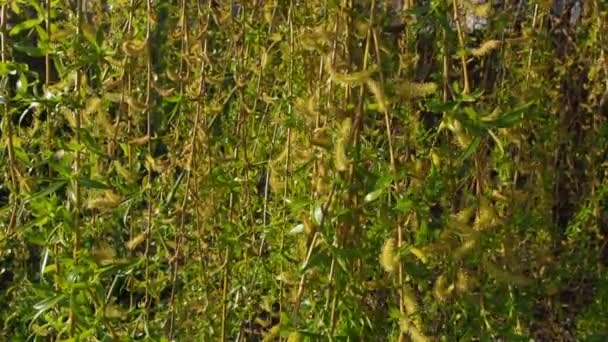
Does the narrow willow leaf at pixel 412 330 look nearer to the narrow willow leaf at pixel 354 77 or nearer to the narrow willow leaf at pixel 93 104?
the narrow willow leaf at pixel 354 77

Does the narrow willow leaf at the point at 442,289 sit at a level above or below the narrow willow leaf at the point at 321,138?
below

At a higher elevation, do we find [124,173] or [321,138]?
[321,138]

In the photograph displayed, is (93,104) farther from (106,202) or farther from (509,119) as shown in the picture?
(509,119)

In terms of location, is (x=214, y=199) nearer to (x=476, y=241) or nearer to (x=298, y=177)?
(x=298, y=177)

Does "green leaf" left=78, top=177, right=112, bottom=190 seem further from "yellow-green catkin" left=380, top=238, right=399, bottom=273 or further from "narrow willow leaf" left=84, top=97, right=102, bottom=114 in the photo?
"yellow-green catkin" left=380, top=238, right=399, bottom=273

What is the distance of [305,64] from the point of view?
1.36 meters

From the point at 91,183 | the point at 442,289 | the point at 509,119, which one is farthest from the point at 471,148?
the point at 91,183

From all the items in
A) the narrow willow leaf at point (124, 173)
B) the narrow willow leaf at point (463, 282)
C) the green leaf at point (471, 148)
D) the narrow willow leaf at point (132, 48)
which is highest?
the green leaf at point (471, 148)

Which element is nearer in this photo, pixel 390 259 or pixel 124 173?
pixel 390 259

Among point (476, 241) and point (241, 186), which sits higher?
point (476, 241)

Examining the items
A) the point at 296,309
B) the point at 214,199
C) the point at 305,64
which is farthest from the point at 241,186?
the point at 296,309

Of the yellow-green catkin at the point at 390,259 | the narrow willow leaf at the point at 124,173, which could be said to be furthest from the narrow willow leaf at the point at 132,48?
the yellow-green catkin at the point at 390,259

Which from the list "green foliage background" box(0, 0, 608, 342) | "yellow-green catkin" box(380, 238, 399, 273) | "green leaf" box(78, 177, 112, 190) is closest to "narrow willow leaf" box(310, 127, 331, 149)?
"green foliage background" box(0, 0, 608, 342)

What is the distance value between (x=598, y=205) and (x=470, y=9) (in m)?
1.25
